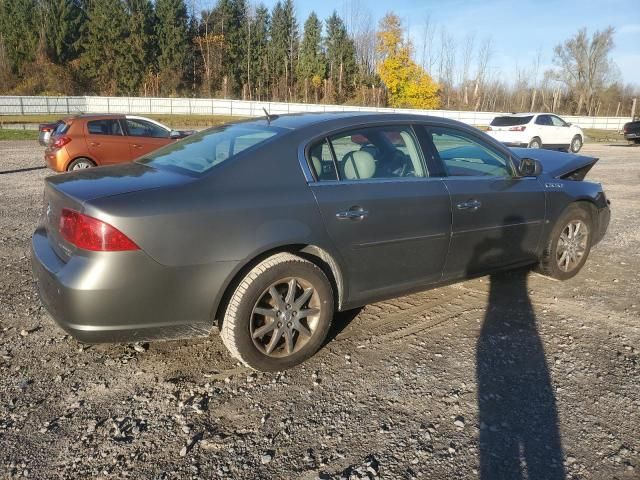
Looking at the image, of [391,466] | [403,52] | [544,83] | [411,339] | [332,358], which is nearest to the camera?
[391,466]

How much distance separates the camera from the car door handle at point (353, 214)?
3311mm

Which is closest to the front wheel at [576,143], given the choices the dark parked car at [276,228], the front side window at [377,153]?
the dark parked car at [276,228]

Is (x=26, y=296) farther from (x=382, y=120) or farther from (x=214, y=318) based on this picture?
(x=382, y=120)

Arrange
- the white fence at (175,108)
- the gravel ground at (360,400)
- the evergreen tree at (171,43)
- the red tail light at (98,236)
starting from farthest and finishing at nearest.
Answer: the evergreen tree at (171,43) < the white fence at (175,108) < the red tail light at (98,236) < the gravel ground at (360,400)

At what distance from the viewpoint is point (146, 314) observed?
112 inches

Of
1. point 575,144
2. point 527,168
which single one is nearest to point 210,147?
point 527,168

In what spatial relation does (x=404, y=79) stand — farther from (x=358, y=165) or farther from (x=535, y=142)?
(x=358, y=165)

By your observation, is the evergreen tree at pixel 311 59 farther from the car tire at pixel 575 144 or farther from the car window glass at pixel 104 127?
the car window glass at pixel 104 127

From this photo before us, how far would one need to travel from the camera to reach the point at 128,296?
109 inches

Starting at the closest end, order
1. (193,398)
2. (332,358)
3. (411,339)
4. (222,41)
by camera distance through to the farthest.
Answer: (193,398), (332,358), (411,339), (222,41)

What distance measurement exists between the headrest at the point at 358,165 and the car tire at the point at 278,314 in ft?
2.30

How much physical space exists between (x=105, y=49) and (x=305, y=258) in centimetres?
6124

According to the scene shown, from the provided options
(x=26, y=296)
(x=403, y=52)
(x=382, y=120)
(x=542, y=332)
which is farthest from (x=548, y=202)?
(x=403, y=52)

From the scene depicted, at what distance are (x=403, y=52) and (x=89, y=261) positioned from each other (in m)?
55.9
